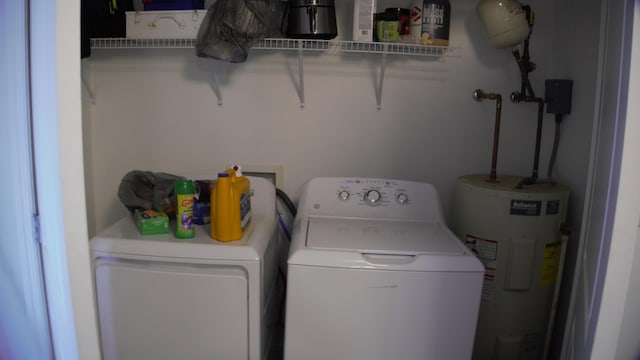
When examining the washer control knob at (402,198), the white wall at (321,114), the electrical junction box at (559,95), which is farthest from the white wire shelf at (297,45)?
the washer control knob at (402,198)

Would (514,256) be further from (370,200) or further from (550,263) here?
(370,200)

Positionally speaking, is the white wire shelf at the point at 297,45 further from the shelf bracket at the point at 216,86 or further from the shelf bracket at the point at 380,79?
the shelf bracket at the point at 216,86

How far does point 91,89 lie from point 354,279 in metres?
1.76

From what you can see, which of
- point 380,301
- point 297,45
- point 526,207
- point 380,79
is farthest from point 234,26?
point 526,207

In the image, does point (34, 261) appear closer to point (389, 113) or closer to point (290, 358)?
point (290, 358)

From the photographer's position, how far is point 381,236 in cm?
157

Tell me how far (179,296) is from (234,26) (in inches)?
44.5

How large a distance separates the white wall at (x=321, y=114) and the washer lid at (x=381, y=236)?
0.46 metres

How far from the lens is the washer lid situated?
4.69ft

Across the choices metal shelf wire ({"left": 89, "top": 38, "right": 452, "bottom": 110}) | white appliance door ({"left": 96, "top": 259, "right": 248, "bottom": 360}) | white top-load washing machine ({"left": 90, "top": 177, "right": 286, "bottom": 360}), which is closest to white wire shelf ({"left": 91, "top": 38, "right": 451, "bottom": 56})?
metal shelf wire ({"left": 89, "top": 38, "right": 452, "bottom": 110})

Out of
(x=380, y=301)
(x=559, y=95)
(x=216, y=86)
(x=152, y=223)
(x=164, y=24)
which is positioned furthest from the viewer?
(x=216, y=86)

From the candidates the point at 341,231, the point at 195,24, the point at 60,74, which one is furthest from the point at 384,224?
the point at 60,74

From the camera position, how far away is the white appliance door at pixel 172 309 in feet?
4.62

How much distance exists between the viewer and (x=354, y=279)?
136cm
